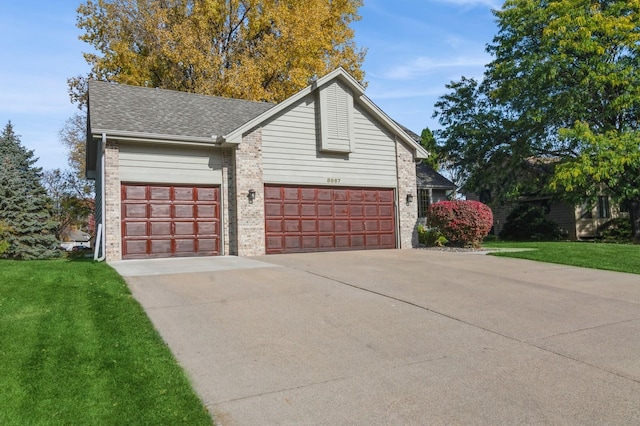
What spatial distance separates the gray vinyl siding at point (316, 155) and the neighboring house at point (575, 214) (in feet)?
42.8

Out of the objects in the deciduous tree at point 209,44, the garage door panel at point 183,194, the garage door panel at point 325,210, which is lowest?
the garage door panel at point 325,210

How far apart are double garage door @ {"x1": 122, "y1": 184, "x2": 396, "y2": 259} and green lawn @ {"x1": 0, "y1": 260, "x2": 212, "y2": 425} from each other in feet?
19.9

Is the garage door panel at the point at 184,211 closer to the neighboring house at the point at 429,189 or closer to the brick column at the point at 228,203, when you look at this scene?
the brick column at the point at 228,203

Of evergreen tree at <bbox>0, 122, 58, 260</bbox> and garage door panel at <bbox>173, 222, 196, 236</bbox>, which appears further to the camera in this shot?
evergreen tree at <bbox>0, 122, 58, 260</bbox>

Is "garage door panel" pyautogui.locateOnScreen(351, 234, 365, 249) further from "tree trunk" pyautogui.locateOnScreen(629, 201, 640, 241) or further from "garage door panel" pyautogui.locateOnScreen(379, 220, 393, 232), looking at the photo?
"tree trunk" pyautogui.locateOnScreen(629, 201, 640, 241)

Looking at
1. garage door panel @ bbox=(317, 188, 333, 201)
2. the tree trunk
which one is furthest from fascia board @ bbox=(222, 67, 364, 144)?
the tree trunk

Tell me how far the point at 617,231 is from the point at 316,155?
784 inches

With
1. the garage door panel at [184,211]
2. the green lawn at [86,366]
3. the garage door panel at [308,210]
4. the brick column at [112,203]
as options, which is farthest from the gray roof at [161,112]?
the green lawn at [86,366]

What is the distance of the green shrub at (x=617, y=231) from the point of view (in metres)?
25.2

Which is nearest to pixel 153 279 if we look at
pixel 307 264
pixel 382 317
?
pixel 307 264

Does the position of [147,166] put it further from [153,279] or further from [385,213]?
[385,213]

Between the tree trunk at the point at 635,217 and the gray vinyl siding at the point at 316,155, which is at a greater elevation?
the gray vinyl siding at the point at 316,155

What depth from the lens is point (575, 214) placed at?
2833cm

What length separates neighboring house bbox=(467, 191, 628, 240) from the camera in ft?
93.0
